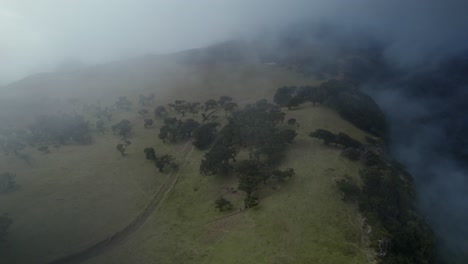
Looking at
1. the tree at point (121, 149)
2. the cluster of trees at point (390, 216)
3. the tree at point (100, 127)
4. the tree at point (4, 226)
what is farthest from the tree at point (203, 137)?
the tree at point (4, 226)

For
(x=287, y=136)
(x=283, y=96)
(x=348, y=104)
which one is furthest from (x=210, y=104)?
(x=287, y=136)

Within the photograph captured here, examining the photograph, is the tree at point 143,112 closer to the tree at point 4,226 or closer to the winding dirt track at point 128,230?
the winding dirt track at point 128,230

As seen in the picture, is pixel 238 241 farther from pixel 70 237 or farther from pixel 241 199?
pixel 70 237

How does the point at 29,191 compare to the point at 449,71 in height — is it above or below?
above

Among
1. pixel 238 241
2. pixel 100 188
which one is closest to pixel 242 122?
pixel 100 188

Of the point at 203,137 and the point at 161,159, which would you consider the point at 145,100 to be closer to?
the point at 203,137
